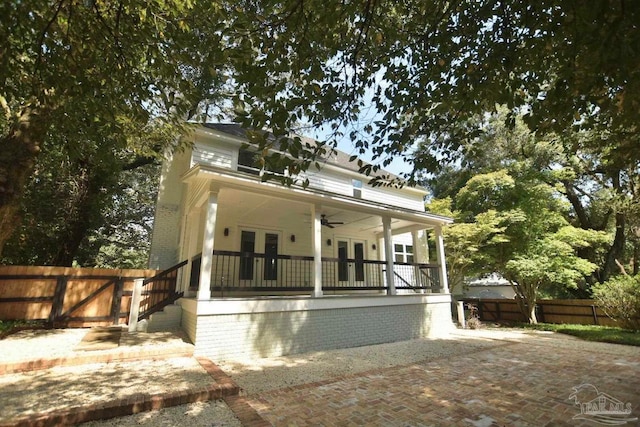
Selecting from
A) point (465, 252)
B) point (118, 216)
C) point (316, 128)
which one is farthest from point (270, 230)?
point (118, 216)

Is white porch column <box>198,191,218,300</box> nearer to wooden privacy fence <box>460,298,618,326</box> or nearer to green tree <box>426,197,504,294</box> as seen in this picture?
green tree <box>426,197,504,294</box>

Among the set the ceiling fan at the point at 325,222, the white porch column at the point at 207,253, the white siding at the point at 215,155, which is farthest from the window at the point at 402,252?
the white porch column at the point at 207,253

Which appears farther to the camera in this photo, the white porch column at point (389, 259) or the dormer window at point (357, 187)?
the dormer window at point (357, 187)

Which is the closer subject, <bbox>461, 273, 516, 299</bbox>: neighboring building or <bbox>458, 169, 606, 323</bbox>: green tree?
<bbox>458, 169, 606, 323</bbox>: green tree

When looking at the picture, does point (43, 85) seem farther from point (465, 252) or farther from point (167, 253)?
point (465, 252)

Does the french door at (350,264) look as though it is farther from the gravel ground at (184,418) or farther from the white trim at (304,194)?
the gravel ground at (184,418)

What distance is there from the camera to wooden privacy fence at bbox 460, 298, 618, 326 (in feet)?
46.7

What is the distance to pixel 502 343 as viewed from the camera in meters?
9.23

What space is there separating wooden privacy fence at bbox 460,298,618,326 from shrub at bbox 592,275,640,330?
1.03 m

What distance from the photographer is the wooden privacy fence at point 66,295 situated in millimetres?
8938

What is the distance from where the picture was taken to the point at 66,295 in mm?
9453

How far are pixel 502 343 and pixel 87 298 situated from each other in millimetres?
12660

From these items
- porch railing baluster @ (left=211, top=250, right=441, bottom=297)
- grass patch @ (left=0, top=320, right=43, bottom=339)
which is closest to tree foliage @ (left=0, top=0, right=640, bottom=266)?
grass patch @ (left=0, top=320, right=43, bottom=339)

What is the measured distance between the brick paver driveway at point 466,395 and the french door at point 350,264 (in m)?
6.01
